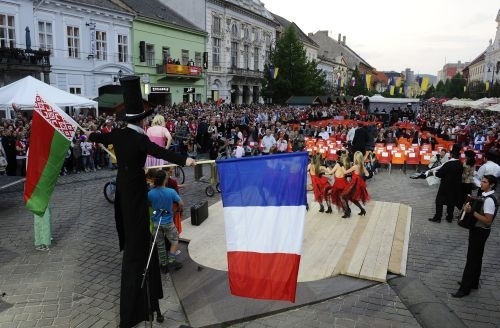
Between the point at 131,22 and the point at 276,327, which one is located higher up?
the point at 131,22

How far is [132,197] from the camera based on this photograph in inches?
177

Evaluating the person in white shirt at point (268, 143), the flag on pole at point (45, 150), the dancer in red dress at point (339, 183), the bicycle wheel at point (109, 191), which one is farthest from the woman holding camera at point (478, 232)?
the person in white shirt at point (268, 143)

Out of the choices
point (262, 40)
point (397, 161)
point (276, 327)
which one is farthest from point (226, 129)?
point (262, 40)

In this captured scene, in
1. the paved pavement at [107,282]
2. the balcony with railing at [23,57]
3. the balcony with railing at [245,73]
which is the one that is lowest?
the paved pavement at [107,282]

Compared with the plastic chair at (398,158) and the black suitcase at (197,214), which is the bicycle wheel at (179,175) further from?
the plastic chair at (398,158)

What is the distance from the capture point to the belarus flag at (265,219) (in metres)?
4.01

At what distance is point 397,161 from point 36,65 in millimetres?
20088

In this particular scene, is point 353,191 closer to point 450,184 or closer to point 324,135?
point 450,184

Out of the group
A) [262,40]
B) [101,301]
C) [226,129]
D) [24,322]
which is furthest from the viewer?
[262,40]

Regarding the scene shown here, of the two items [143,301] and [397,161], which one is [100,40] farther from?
[143,301]

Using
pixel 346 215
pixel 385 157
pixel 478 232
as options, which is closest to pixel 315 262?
pixel 478 232

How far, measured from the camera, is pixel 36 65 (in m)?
23.6

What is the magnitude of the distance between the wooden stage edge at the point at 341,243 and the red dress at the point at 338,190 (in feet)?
0.99

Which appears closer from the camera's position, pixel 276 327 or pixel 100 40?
pixel 276 327
